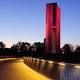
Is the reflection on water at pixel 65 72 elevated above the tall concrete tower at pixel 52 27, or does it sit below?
below

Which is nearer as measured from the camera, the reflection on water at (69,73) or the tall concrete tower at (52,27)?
the reflection on water at (69,73)

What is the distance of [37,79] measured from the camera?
92.0 feet

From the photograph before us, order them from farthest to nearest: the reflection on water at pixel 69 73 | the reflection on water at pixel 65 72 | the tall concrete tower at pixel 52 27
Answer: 1. the tall concrete tower at pixel 52 27
2. the reflection on water at pixel 65 72
3. the reflection on water at pixel 69 73

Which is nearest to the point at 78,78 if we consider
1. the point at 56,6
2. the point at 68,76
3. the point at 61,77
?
the point at 68,76

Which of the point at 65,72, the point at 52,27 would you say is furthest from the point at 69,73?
the point at 52,27

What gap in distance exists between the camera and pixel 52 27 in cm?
18925

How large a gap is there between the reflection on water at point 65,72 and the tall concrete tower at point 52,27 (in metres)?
161

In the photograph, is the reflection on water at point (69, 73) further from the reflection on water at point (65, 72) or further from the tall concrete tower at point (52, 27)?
the tall concrete tower at point (52, 27)

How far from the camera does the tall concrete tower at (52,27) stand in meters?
186

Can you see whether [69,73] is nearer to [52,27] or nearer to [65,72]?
[65,72]

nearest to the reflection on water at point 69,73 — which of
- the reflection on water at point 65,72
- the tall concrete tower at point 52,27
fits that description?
the reflection on water at point 65,72

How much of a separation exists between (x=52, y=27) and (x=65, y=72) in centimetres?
16732

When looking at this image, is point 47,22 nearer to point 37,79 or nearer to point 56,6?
point 56,6

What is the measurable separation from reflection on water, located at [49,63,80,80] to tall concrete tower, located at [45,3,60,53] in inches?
6324
